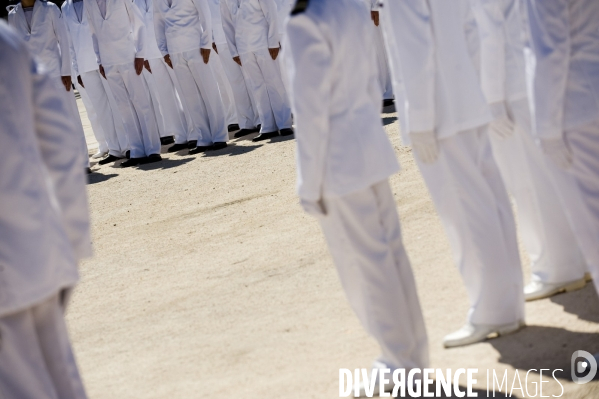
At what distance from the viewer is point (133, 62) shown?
12195 mm

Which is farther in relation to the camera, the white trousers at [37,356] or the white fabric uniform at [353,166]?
the white fabric uniform at [353,166]

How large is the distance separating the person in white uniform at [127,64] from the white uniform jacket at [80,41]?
102cm

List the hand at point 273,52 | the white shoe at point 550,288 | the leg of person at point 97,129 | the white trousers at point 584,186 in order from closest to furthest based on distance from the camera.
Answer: the white trousers at point 584,186
the white shoe at point 550,288
the hand at point 273,52
the leg of person at point 97,129

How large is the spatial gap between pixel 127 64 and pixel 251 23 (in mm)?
1830

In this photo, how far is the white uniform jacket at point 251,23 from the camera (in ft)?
39.3

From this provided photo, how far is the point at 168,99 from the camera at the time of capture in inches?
523

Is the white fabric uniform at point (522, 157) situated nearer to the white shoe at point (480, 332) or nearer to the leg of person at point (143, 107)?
the white shoe at point (480, 332)

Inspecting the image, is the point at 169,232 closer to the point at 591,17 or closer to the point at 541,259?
the point at 541,259

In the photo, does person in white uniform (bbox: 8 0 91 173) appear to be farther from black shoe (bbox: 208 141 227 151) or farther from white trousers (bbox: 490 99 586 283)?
white trousers (bbox: 490 99 586 283)

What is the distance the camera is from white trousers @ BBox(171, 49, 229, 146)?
40.4 feet

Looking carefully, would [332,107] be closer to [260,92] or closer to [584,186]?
[584,186]

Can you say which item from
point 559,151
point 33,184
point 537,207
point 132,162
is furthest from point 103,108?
point 33,184

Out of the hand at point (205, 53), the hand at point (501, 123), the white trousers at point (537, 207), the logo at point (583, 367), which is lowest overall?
the logo at point (583, 367)

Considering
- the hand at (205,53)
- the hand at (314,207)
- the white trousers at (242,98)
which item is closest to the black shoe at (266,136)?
the white trousers at (242,98)
